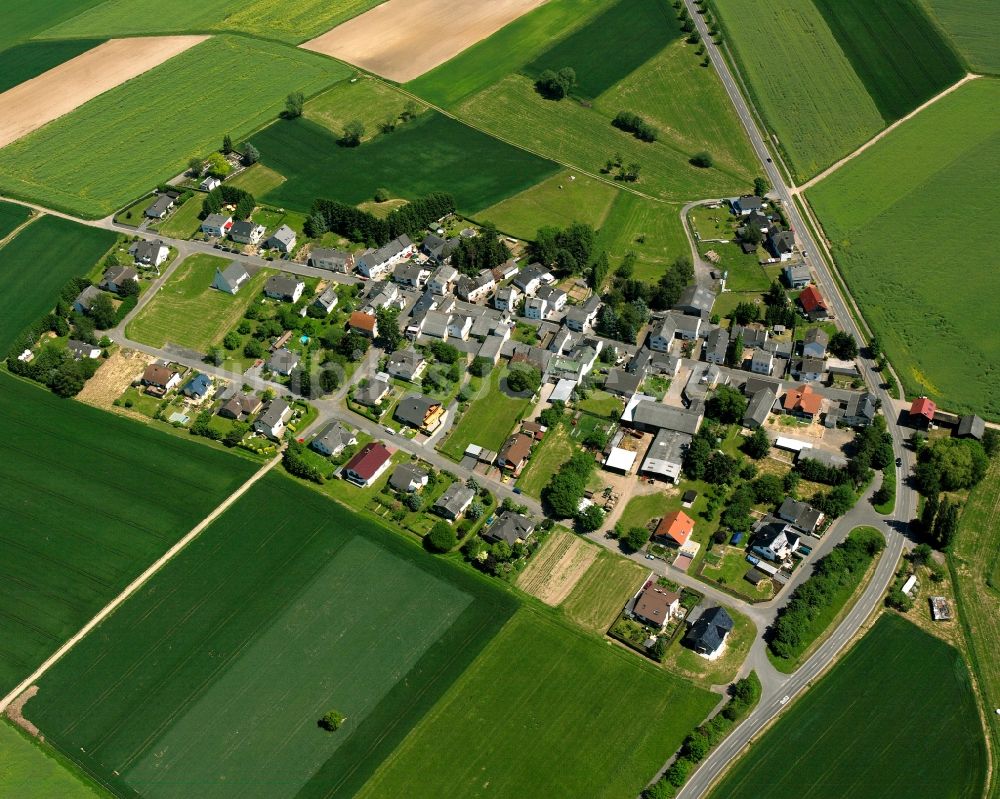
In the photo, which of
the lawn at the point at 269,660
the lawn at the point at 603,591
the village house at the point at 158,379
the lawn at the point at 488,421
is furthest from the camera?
the village house at the point at 158,379

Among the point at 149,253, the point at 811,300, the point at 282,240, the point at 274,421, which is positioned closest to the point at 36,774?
the point at 274,421

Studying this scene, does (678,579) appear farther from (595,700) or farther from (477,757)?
(477,757)

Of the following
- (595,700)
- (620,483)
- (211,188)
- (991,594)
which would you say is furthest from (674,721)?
(211,188)

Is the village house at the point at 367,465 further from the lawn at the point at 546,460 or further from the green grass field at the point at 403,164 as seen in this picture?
the green grass field at the point at 403,164

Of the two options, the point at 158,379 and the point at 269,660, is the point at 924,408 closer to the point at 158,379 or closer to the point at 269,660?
the point at 269,660

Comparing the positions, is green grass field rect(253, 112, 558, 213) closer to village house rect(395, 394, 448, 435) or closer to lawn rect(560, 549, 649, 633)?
village house rect(395, 394, 448, 435)

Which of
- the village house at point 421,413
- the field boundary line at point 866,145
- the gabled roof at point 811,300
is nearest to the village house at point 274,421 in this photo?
the village house at point 421,413

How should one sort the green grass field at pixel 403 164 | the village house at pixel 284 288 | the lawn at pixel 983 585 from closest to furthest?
the lawn at pixel 983 585, the village house at pixel 284 288, the green grass field at pixel 403 164
